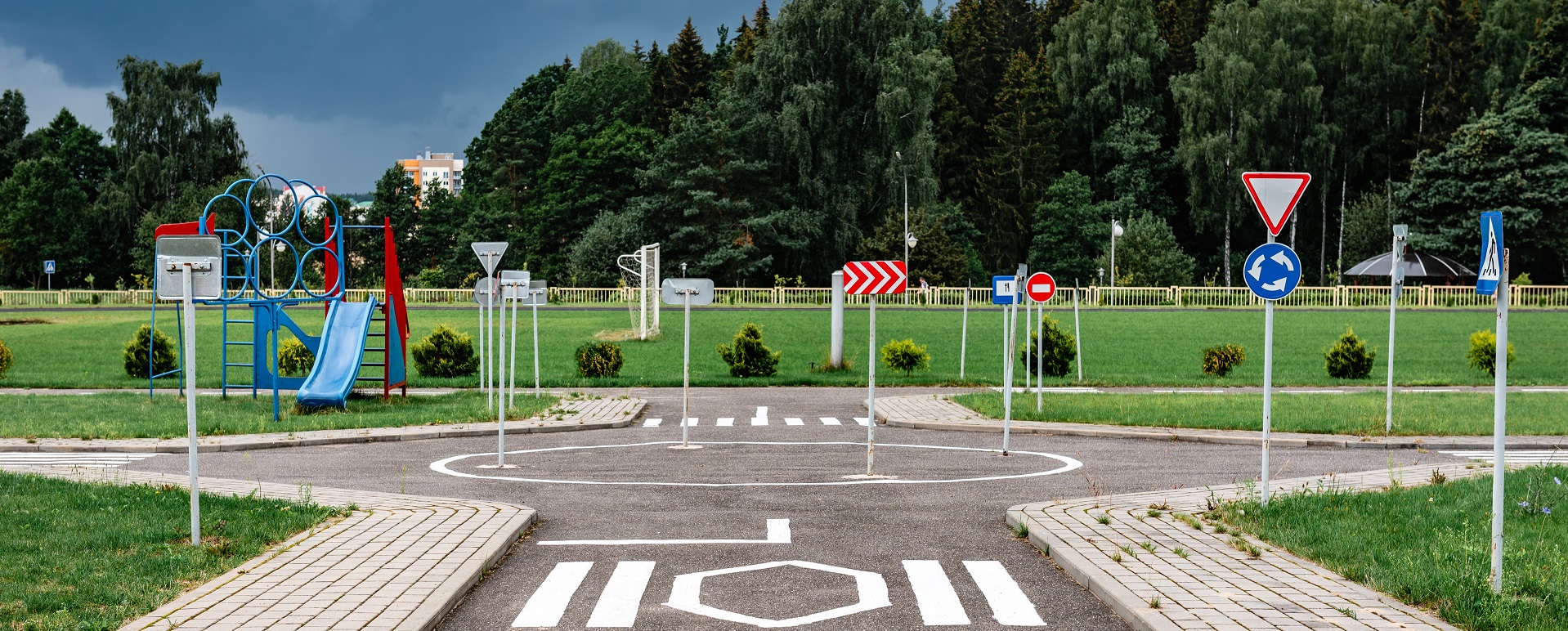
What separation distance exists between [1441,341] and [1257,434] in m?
24.2

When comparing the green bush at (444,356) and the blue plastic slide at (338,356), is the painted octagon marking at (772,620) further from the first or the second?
the green bush at (444,356)

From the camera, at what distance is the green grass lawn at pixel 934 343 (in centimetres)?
2797

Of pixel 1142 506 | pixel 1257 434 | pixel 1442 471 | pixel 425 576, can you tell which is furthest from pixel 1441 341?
pixel 425 576

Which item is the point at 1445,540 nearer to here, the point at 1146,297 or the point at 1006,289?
the point at 1006,289

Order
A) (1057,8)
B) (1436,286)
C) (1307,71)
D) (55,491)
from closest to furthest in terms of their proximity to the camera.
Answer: (55,491) < (1436,286) < (1307,71) < (1057,8)

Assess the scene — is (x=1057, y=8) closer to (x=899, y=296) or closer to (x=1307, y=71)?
(x=1307, y=71)

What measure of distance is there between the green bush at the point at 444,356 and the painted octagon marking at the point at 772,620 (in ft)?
68.3

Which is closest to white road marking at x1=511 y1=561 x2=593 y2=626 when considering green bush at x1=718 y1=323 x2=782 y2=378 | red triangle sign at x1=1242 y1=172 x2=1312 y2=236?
red triangle sign at x1=1242 y1=172 x2=1312 y2=236

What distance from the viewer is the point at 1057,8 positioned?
8625cm

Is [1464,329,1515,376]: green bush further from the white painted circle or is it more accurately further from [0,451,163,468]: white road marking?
[0,451,163,468]: white road marking

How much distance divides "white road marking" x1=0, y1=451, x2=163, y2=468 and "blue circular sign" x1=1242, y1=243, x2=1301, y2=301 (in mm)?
11115

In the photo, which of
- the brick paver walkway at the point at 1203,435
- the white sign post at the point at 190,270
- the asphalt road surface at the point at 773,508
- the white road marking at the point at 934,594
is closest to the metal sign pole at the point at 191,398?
the white sign post at the point at 190,270

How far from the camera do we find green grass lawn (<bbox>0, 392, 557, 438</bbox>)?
16531mm

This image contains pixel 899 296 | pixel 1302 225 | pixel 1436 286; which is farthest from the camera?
pixel 1302 225
